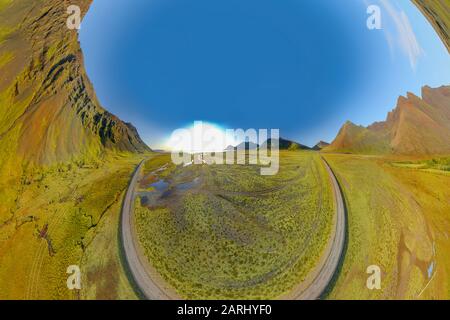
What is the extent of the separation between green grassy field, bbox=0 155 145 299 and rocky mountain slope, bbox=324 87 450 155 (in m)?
3.13

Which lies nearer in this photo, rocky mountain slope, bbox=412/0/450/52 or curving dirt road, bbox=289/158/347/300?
rocky mountain slope, bbox=412/0/450/52

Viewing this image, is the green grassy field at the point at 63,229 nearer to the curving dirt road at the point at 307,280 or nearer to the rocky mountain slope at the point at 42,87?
the curving dirt road at the point at 307,280

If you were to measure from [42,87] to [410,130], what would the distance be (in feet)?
16.3

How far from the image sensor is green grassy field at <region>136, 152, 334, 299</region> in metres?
2.94

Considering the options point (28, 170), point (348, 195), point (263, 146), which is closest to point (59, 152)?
point (28, 170)

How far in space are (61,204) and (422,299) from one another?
5.07 meters

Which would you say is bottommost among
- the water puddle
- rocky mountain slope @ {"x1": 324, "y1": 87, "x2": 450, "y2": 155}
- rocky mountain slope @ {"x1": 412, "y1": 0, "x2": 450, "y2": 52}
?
the water puddle

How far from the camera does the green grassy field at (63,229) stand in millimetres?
2818

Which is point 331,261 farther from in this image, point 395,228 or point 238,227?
point 238,227

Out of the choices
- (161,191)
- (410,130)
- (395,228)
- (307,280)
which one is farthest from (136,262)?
(410,130)

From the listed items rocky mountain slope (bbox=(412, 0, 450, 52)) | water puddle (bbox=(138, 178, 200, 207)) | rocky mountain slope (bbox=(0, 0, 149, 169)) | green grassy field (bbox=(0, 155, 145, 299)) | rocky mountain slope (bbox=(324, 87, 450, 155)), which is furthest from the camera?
water puddle (bbox=(138, 178, 200, 207))

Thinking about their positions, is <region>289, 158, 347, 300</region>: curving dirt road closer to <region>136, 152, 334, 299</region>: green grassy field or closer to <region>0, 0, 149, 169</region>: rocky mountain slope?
<region>136, 152, 334, 299</region>: green grassy field

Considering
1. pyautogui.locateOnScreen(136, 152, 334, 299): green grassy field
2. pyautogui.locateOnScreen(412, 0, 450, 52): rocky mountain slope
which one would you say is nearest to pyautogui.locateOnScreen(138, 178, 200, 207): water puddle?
pyautogui.locateOnScreen(136, 152, 334, 299): green grassy field

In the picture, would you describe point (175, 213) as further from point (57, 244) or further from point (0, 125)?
point (0, 125)
